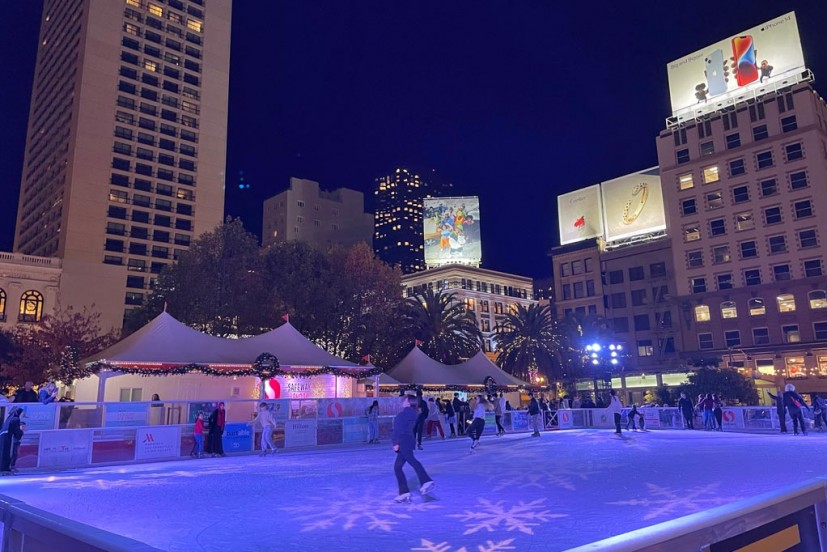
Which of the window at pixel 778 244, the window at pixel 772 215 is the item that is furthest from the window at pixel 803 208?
the window at pixel 778 244

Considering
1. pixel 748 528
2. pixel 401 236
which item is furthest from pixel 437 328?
pixel 401 236

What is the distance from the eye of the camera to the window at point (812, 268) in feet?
181

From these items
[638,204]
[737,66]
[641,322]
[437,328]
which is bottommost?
[437,328]

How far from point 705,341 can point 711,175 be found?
58.9 ft

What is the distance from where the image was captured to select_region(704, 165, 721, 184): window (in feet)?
210

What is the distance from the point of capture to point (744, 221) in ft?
200

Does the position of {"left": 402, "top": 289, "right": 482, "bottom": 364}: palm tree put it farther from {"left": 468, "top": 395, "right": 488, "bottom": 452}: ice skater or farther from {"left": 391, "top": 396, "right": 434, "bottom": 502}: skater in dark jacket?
{"left": 391, "top": 396, "right": 434, "bottom": 502}: skater in dark jacket

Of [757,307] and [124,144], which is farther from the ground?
[124,144]

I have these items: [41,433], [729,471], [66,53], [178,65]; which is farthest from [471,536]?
[66,53]

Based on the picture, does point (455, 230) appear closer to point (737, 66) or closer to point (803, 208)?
point (737, 66)

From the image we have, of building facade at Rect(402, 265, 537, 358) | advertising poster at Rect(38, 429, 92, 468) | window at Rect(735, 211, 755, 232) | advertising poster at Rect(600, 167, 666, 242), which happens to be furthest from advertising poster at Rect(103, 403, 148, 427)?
building facade at Rect(402, 265, 537, 358)

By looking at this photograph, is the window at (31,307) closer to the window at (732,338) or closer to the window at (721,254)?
the window at (732,338)

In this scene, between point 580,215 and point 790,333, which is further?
point 580,215

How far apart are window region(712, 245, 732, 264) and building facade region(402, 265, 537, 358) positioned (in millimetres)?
40130
